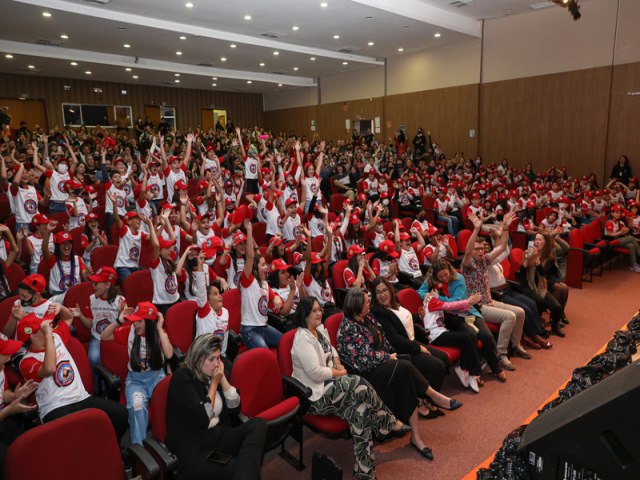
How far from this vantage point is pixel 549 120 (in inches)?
550

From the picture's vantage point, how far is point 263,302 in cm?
421

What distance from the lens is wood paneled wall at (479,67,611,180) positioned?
1302 cm

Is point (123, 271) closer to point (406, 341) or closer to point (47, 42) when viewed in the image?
point (406, 341)

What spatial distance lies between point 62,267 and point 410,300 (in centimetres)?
356

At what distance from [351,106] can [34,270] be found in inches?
650

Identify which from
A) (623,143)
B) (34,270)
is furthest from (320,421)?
(623,143)

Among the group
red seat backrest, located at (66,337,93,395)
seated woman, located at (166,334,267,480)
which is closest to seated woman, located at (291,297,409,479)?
seated woman, located at (166,334,267,480)

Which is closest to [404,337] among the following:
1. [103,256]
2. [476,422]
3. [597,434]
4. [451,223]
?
[476,422]

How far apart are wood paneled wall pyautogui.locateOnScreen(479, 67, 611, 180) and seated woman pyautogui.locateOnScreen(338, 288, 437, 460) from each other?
12533mm

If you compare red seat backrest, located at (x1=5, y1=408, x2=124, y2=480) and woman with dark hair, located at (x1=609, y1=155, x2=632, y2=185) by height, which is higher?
woman with dark hair, located at (x1=609, y1=155, x2=632, y2=185)

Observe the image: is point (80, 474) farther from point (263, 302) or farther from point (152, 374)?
point (263, 302)

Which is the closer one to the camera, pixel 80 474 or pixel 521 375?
pixel 80 474

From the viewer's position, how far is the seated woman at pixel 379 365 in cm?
335

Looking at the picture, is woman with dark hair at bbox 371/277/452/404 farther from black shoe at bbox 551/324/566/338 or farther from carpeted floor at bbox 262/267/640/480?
black shoe at bbox 551/324/566/338
